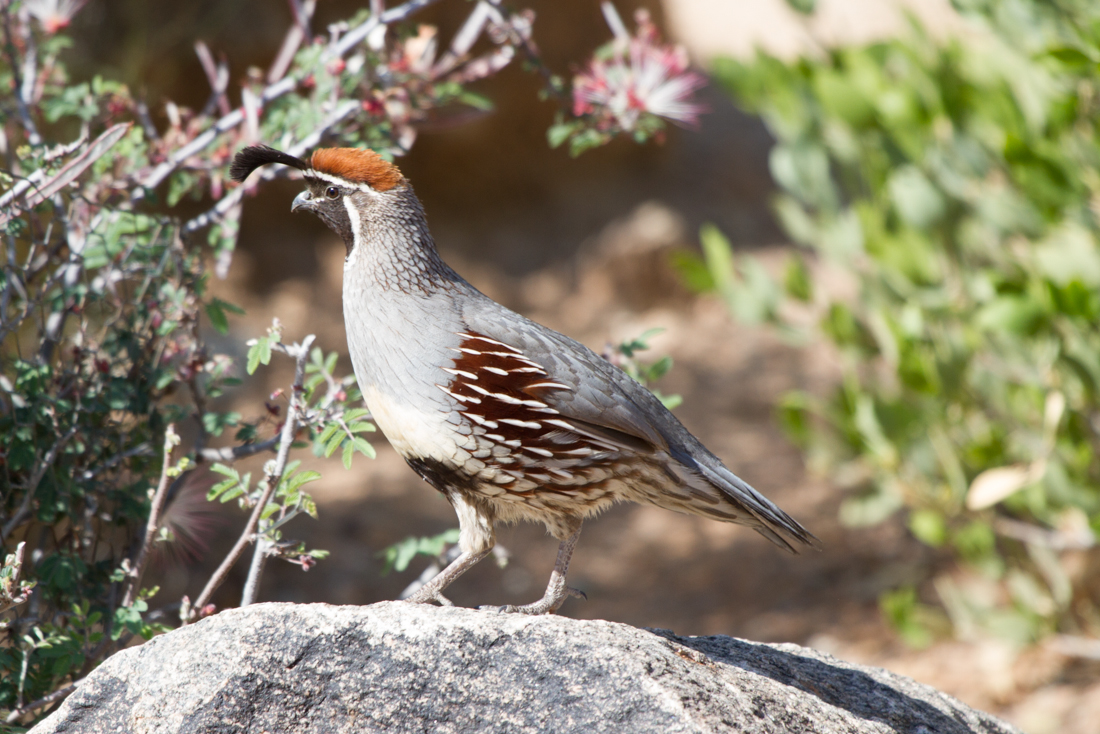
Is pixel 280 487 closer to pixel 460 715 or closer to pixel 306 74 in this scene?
pixel 460 715

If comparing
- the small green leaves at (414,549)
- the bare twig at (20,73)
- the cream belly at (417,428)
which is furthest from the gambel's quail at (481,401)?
the bare twig at (20,73)

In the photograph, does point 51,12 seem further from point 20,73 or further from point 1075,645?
point 1075,645

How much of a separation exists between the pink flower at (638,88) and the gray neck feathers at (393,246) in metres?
0.69

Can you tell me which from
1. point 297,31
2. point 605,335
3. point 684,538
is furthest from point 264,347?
point 605,335

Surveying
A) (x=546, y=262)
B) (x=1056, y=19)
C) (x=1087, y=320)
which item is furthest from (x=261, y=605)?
(x=546, y=262)

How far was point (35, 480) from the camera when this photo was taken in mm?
2312

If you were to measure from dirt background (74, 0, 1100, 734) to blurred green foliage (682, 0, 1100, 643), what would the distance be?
0.55 m

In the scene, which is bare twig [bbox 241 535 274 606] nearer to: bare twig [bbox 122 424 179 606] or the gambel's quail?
bare twig [bbox 122 424 179 606]

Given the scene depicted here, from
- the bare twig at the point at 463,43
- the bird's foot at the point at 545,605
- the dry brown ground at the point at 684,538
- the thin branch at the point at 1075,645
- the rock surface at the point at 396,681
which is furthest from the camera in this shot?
the dry brown ground at the point at 684,538

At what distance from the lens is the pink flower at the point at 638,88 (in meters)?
2.87

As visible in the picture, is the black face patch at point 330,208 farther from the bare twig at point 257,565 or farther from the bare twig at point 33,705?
the bare twig at point 33,705

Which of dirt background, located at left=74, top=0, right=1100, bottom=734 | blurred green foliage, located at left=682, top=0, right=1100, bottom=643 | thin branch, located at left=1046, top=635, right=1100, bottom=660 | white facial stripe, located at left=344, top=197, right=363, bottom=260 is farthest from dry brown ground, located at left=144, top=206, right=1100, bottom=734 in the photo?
white facial stripe, located at left=344, top=197, right=363, bottom=260

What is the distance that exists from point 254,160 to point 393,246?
1.33 feet

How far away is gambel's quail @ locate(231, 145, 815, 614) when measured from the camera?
7.61ft
